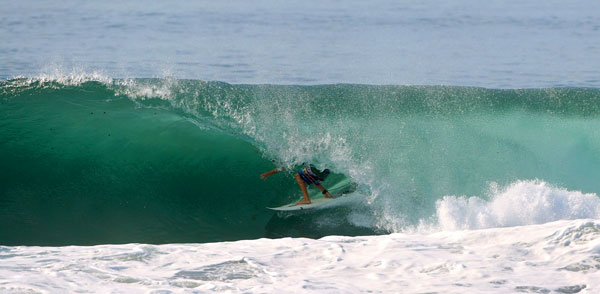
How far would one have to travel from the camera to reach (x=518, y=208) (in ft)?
23.7

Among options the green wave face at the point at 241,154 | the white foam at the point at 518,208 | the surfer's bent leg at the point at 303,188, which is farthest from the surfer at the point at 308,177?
the white foam at the point at 518,208

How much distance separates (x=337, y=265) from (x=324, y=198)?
2377mm

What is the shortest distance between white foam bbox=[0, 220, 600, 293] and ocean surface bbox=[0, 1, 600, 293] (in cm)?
2

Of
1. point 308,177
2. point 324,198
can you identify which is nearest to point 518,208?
point 324,198

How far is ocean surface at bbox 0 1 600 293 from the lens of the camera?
4855 millimetres

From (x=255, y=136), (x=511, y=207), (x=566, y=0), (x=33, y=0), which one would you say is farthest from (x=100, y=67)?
(x=566, y=0)

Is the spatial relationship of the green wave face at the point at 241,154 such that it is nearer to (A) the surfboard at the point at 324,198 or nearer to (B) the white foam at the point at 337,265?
(A) the surfboard at the point at 324,198

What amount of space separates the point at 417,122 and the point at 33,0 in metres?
29.1

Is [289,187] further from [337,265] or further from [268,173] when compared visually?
[337,265]

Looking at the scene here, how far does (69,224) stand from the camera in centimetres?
721

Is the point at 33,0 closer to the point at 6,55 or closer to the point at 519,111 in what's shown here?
the point at 6,55

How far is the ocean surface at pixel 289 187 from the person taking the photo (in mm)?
4855

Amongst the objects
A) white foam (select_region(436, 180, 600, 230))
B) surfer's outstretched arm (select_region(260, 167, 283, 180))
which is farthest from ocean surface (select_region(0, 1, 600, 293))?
surfer's outstretched arm (select_region(260, 167, 283, 180))

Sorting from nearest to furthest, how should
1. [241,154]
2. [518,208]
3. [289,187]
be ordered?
1. [518,208]
2. [289,187]
3. [241,154]
